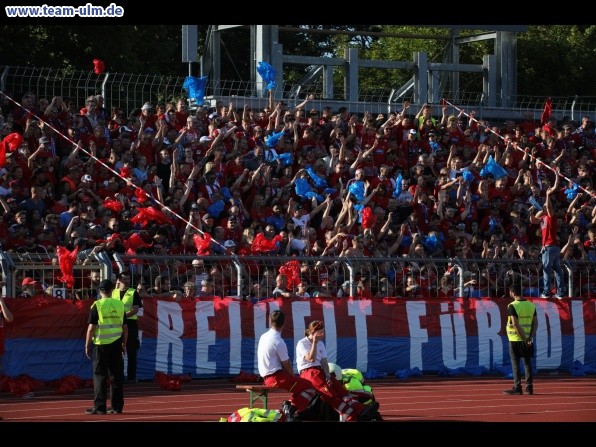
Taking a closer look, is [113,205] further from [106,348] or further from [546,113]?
[546,113]

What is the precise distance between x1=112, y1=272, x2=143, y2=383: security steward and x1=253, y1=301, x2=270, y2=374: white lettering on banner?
215 centimetres

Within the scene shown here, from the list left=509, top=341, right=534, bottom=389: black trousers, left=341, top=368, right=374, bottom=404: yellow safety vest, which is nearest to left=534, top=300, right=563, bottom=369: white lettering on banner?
left=509, top=341, right=534, bottom=389: black trousers

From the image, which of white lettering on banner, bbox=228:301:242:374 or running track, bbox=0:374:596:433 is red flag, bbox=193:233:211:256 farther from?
running track, bbox=0:374:596:433

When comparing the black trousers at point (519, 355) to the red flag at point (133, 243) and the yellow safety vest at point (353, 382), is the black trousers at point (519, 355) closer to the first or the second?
the yellow safety vest at point (353, 382)

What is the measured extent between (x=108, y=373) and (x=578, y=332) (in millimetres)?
11018

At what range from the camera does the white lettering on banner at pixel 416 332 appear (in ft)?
74.7

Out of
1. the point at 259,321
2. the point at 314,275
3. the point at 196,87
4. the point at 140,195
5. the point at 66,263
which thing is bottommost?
the point at 259,321

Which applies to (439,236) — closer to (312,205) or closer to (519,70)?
(312,205)

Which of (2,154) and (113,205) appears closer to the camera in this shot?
(2,154)

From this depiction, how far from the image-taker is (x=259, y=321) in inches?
843

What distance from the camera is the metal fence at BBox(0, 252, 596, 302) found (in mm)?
19609

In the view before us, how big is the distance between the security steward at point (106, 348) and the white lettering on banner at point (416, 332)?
7.32 metres

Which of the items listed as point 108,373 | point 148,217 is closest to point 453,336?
point 148,217
